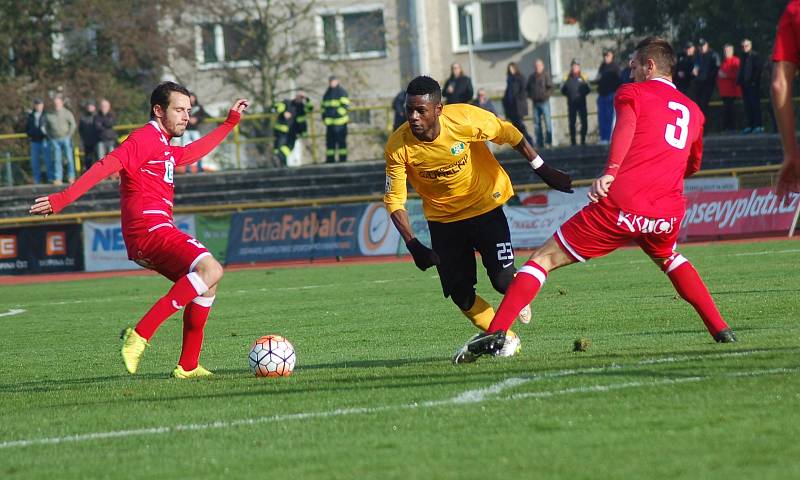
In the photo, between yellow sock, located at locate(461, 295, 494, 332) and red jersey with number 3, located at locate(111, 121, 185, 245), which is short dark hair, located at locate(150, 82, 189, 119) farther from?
yellow sock, located at locate(461, 295, 494, 332)

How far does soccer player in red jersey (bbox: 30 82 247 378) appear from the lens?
28.8 feet

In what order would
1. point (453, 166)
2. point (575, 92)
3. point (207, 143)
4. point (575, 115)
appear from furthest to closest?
point (575, 115)
point (575, 92)
point (207, 143)
point (453, 166)

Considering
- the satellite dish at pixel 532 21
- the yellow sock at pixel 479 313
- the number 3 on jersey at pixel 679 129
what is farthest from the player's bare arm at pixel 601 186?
the satellite dish at pixel 532 21

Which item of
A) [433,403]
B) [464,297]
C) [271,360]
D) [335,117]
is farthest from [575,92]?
[433,403]

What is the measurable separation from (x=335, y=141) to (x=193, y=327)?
23.8m

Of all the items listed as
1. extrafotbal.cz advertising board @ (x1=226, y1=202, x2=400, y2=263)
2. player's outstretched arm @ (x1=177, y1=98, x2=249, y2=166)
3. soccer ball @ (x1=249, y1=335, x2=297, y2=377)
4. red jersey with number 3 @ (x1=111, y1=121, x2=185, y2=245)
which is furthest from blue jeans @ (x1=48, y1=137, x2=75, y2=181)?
soccer ball @ (x1=249, y1=335, x2=297, y2=377)

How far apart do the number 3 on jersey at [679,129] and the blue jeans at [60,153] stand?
25994mm

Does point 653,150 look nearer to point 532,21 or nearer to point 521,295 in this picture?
point 521,295

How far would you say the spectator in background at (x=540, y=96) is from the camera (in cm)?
2955

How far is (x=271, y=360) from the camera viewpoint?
871 centimetres

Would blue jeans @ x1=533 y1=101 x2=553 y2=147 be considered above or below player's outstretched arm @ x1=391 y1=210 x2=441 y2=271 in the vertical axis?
above

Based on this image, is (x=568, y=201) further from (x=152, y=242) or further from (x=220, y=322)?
(x=152, y=242)

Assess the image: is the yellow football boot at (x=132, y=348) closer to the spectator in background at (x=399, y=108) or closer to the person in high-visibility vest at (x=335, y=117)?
the spectator in background at (x=399, y=108)

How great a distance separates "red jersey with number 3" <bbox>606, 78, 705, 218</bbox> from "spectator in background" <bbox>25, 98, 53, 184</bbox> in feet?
84.1
